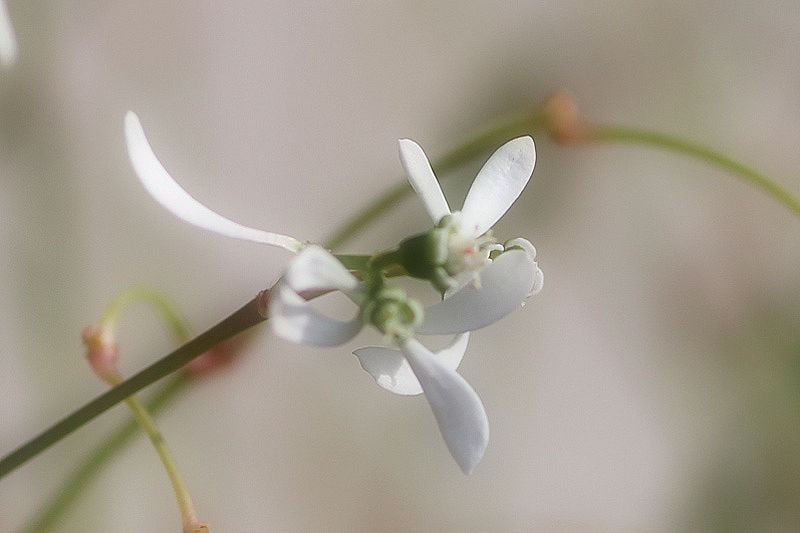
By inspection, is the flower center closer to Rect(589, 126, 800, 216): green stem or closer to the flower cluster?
the flower cluster

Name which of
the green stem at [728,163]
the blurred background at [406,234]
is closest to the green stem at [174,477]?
the green stem at [728,163]

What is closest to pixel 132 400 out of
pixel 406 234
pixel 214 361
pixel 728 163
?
pixel 214 361

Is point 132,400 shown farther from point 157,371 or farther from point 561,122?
point 561,122

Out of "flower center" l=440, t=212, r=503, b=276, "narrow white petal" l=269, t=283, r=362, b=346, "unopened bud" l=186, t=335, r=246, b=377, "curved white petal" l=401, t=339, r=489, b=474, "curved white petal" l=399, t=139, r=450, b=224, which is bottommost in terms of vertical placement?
"curved white petal" l=401, t=339, r=489, b=474

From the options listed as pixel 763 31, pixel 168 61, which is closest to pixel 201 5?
pixel 168 61

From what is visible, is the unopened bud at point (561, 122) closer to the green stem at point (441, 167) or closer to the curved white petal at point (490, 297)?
the green stem at point (441, 167)

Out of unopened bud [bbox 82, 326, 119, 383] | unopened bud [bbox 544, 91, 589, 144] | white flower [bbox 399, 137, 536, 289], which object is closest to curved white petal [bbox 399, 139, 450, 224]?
white flower [bbox 399, 137, 536, 289]
